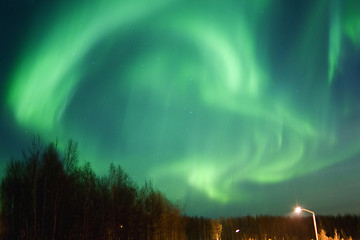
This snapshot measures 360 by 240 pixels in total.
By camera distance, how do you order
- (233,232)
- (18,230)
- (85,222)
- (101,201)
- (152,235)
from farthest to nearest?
(233,232), (152,235), (101,201), (85,222), (18,230)

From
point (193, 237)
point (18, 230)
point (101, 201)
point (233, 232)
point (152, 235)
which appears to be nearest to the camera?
Answer: point (18, 230)

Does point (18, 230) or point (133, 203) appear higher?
point (133, 203)

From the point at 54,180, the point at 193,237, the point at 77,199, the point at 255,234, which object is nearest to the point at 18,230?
the point at 54,180

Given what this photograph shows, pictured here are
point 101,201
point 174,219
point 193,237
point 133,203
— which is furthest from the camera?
point 193,237

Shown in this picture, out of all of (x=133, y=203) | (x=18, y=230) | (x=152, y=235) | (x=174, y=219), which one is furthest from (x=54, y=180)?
(x=174, y=219)

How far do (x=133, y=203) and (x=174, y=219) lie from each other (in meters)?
18.4

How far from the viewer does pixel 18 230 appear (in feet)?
118

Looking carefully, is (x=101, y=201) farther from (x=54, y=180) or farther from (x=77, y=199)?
(x=54, y=180)

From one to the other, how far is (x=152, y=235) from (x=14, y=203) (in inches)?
1282

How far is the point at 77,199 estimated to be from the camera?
46.6 m

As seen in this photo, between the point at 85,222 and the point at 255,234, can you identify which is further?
the point at 255,234

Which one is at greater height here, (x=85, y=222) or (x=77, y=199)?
(x=77, y=199)

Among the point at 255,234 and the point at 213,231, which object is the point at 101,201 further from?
the point at 255,234

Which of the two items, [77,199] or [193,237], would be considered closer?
[77,199]
